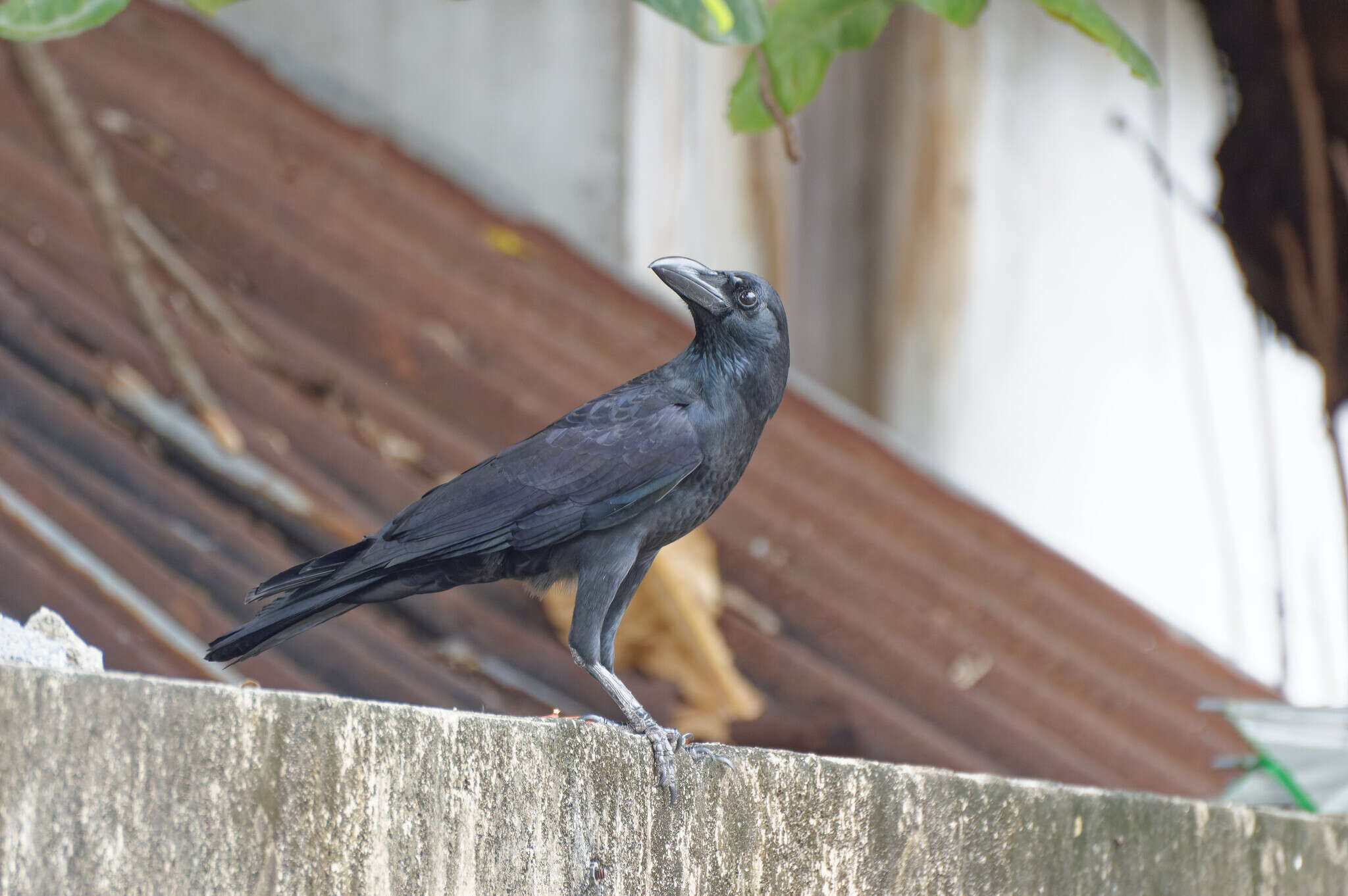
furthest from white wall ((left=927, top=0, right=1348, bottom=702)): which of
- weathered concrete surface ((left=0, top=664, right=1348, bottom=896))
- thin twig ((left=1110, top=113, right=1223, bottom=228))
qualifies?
weathered concrete surface ((left=0, top=664, right=1348, bottom=896))

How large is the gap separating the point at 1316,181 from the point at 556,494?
3860 millimetres

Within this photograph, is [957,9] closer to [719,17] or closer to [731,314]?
[719,17]

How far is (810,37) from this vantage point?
2.03m

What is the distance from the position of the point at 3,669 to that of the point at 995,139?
468 cm

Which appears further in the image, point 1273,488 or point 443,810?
point 1273,488

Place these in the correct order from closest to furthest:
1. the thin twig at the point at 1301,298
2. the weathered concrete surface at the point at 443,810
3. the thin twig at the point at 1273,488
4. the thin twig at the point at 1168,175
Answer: the weathered concrete surface at the point at 443,810 < the thin twig at the point at 1273,488 < the thin twig at the point at 1301,298 < the thin twig at the point at 1168,175

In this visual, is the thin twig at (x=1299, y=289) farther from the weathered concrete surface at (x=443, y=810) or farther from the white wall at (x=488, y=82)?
the weathered concrete surface at (x=443, y=810)

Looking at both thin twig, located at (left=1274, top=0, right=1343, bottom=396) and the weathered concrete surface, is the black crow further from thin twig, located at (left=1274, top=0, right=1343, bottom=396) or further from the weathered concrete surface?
thin twig, located at (left=1274, top=0, right=1343, bottom=396)

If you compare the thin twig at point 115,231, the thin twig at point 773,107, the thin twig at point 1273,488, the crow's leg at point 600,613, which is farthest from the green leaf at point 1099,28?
the thin twig at point 1273,488

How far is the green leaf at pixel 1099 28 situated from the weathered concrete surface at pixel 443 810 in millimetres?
1077

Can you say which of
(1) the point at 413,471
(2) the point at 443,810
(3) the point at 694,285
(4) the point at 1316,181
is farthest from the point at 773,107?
(4) the point at 1316,181

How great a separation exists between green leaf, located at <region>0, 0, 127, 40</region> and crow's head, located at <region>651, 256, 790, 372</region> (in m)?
0.84

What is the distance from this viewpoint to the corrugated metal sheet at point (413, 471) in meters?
3.25

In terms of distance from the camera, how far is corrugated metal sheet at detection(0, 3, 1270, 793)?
3.25m
